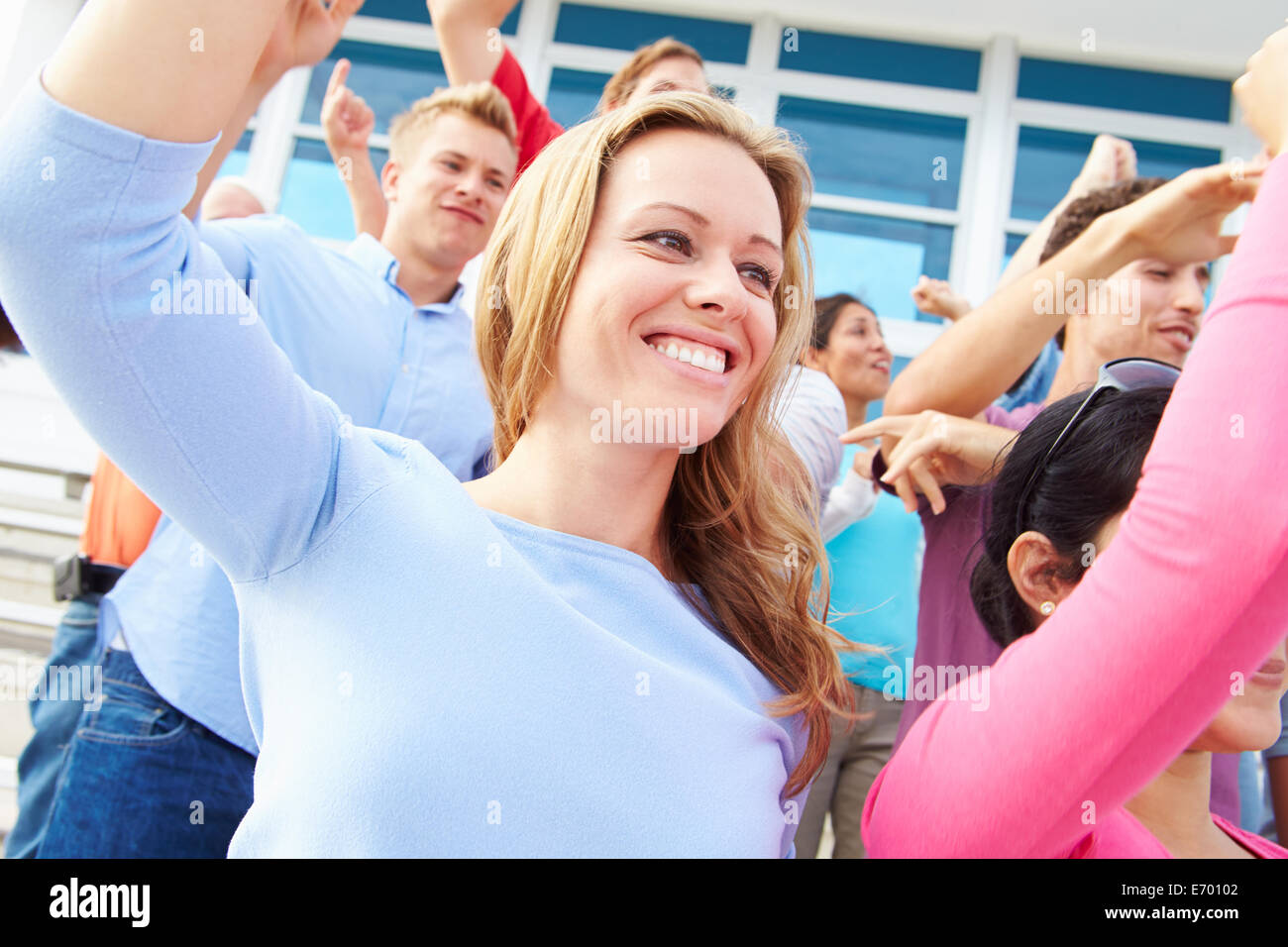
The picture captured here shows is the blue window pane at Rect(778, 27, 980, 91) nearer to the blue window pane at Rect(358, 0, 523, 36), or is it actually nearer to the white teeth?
the blue window pane at Rect(358, 0, 523, 36)

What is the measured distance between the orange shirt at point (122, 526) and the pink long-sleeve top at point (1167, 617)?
156cm

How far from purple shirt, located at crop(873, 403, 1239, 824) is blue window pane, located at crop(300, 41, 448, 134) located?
14.9 feet

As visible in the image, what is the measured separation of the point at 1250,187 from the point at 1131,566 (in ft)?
2.22

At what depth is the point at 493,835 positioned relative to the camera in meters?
0.73

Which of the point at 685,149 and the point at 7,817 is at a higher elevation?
the point at 685,149

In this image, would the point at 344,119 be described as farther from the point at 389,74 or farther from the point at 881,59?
the point at 881,59

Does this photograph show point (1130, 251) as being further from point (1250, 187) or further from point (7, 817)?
point (7, 817)

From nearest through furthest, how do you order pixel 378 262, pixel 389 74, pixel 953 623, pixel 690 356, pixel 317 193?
pixel 690 356
pixel 953 623
pixel 378 262
pixel 317 193
pixel 389 74

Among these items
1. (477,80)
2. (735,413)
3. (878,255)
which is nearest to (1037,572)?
(735,413)

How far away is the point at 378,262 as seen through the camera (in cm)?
191

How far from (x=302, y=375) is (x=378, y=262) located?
43cm

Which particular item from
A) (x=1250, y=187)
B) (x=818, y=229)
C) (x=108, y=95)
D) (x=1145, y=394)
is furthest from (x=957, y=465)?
(x=818, y=229)

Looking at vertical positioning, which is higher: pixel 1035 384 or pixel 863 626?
pixel 1035 384

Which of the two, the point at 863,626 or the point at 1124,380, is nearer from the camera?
the point at 1124,380
